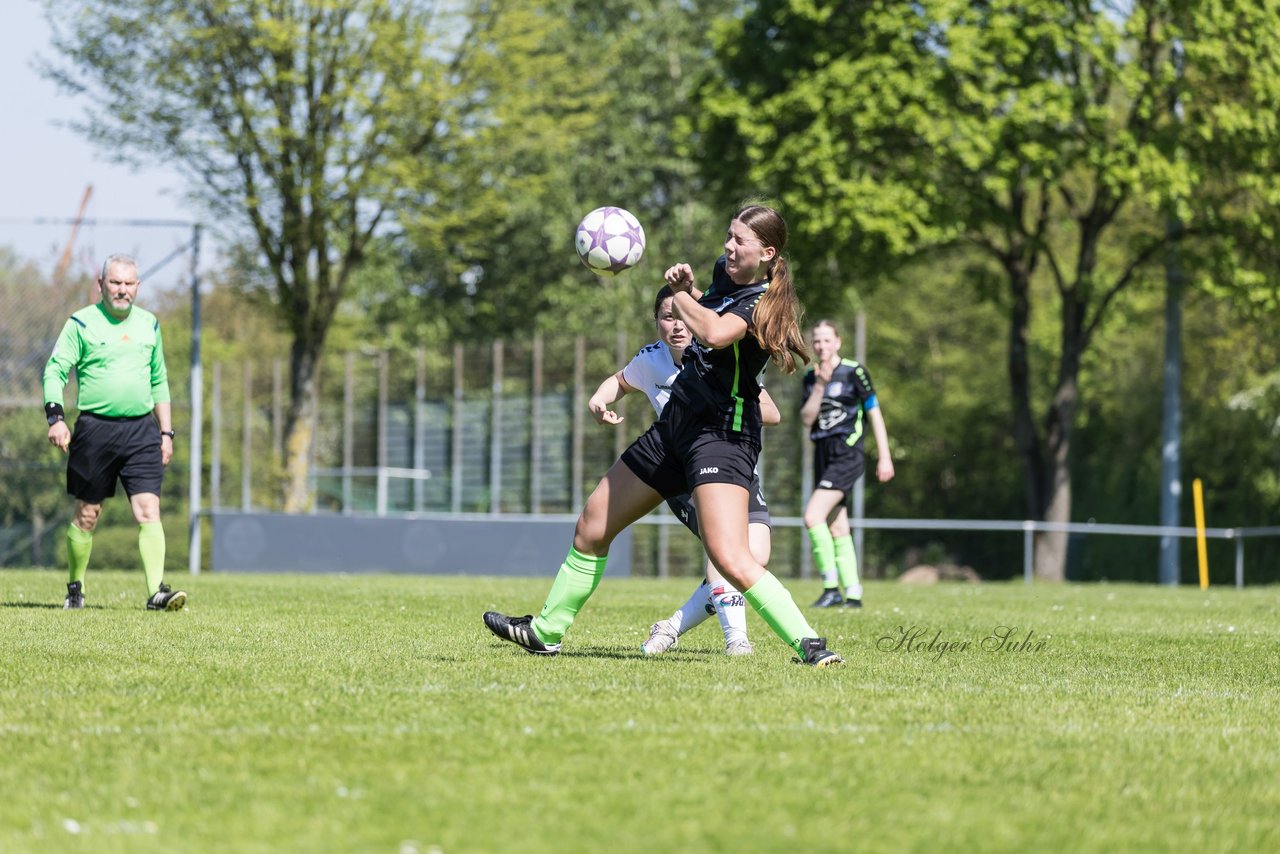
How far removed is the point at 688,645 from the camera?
9.31m

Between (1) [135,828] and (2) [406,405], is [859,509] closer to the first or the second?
(2) [406,405]

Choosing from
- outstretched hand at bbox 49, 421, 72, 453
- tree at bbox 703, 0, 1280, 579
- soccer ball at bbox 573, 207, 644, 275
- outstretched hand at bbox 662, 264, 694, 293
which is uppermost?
tree at bbox 703, 0, 1280, 579

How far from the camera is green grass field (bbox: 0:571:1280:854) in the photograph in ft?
13.8

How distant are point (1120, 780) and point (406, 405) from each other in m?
31.2

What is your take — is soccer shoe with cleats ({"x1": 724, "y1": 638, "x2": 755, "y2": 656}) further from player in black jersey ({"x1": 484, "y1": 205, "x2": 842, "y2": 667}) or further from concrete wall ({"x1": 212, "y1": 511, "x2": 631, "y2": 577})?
concrete wall ({"x1": 212, "y1": 511, "x2": 631, "y2": 577})

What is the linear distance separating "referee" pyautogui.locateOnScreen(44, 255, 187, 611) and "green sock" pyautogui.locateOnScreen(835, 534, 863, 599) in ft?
18.4

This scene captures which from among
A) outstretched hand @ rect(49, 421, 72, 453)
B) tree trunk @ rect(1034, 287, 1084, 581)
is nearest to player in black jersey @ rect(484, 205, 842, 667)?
outstretched hand @ rect(49, 421, 72, 453)

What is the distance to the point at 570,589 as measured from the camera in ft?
25.7

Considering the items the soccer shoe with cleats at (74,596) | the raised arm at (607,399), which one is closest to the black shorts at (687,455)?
the raised arm at (607,399)

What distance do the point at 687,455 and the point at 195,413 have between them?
15604 mm

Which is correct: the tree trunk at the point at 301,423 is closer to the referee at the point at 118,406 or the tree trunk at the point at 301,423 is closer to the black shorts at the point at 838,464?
the black shorts at the point at 838,464

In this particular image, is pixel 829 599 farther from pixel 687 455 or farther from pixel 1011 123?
pixel 1011 123

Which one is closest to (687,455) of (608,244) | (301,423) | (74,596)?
(608,244)

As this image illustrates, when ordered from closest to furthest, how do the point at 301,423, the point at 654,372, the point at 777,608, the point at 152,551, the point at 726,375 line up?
the point at 726,375, the point at 777,608, the point at 654,372, the point at 152,551, the point at 301,423
